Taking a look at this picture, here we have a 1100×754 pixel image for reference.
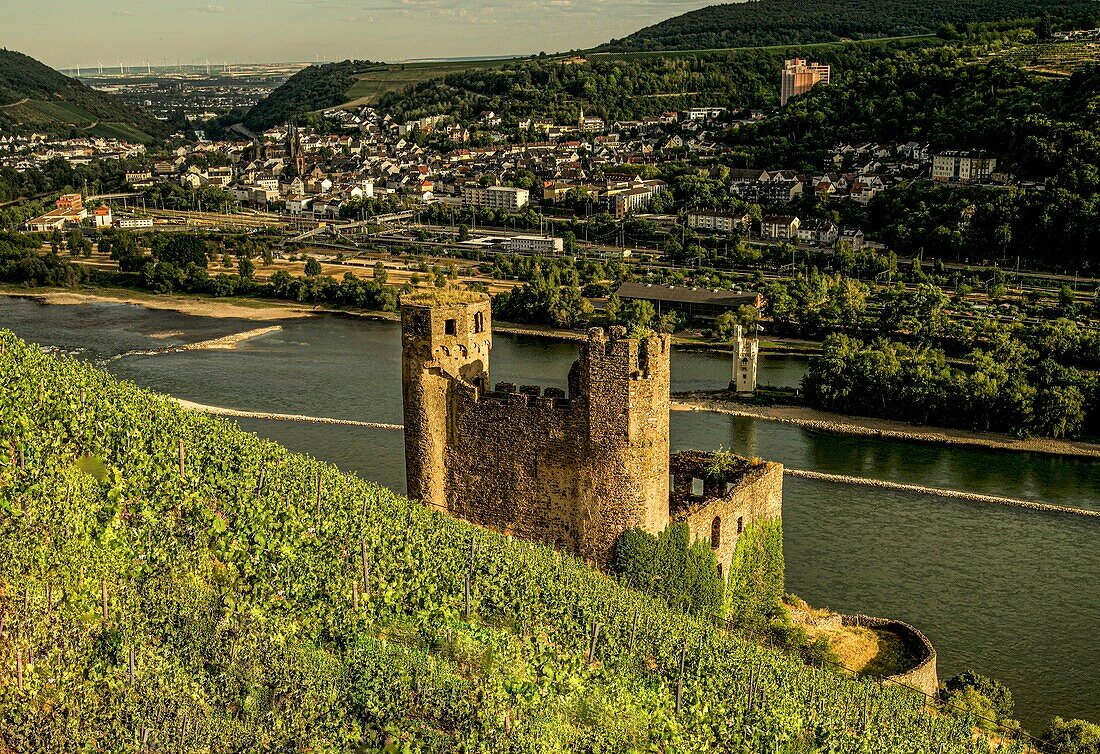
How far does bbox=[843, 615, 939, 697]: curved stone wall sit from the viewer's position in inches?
740

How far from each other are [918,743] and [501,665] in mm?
5661

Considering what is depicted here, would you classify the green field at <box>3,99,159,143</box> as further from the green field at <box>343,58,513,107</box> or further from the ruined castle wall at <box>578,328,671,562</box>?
the ruined castle wall at <box>578,328,671,562</box>

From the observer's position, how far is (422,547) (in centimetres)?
1499

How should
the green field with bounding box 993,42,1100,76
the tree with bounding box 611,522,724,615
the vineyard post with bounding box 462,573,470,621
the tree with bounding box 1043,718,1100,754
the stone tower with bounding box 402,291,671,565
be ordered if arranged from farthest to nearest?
the green field with bounding box 993,42,1100,76 < the tree with bounding box 1043,718,1100,754 < the tree with bounding box 611,522,724,615 < the stone tower with bounding box 402,291,671,565 < the vineyard post with bounding box 462,573,470,621

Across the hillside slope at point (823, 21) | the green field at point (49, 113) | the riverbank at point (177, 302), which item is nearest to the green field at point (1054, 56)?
the hillside slope at point (823, 21)

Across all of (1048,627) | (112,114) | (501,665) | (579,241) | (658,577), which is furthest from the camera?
(112,114)

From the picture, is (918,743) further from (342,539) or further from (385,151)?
(385,151)

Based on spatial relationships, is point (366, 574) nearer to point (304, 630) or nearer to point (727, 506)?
point (304, 630)

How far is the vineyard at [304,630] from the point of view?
11.0 m

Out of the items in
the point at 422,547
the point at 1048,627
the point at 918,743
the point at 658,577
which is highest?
the point at 422,547

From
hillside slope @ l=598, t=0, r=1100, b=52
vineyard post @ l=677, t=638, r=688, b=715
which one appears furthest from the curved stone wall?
hillside slope @ l=598, t=0, r=1100, b=52

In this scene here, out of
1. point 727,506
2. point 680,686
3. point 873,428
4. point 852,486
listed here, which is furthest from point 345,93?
point 680,686

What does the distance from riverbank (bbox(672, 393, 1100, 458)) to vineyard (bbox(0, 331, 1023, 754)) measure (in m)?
21.8

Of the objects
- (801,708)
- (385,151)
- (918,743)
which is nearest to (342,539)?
(801,708)
